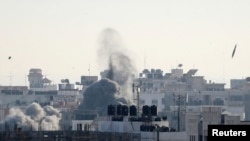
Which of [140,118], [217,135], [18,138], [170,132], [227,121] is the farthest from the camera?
[227,121]

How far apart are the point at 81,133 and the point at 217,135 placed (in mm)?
83038

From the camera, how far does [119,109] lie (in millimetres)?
152125

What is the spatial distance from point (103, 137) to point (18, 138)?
18.3 m

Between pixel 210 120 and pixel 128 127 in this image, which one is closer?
pixel 128 127

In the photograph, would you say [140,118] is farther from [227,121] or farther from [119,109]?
[227,121]

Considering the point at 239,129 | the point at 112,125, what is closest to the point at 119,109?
the point at 112,125

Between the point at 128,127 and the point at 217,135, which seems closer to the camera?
the point at 217,135

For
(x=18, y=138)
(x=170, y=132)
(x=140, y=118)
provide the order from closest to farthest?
(x=18, y=138) → (x=170, y=132) → (x=140, y=118)

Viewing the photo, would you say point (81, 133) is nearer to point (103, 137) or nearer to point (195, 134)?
point (103, 137)

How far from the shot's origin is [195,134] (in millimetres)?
187000

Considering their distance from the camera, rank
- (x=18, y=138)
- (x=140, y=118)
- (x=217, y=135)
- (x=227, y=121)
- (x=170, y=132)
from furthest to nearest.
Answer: (x=227, y=121)
(x=140, y=118)
(x=170, y=132)
(x=18, y=138)
(x=217, y=135)

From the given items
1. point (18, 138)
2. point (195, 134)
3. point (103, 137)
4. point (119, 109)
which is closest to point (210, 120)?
point (195, 134)

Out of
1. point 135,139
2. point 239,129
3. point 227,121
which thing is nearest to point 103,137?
point 135,139

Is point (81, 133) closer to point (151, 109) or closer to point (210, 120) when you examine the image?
point (151, 109)
